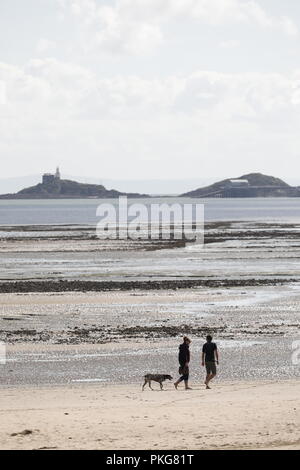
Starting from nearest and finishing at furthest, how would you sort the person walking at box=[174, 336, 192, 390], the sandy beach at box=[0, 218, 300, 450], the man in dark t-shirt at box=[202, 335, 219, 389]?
the sandy beach at box=[0, 218, 300, 450] → the person walking at box=[174, 336, 192, 390] → the man in dark t-shirt at box=[202, 335, 219, 389]

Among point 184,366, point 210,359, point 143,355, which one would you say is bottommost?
Result: point 143,355

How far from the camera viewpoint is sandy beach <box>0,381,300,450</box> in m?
18.6

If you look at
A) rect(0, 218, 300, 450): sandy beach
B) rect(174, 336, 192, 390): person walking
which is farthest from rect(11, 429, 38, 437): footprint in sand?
rect(174, 336, 192, 390): person walking

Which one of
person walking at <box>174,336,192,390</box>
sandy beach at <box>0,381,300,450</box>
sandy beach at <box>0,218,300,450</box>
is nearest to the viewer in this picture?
sandy beach at <box>0,381,300,450</box>

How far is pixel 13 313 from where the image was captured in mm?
42875

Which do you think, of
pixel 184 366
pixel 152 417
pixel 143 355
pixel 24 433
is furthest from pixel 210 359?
pixel 24 433

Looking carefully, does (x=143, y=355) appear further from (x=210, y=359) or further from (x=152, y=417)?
(x=152, y=417)

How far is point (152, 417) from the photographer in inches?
836

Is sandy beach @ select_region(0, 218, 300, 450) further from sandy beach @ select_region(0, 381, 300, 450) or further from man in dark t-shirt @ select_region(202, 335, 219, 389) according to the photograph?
man in dark t-shirt @ select_region(202, 335, 219, 389)

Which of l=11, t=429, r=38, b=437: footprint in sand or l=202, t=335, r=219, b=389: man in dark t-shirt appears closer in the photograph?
l=11, t=429, r=38, b=437: footprint in sand

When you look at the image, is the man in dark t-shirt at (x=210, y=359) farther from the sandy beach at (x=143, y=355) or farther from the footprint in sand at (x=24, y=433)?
the footprint in sand at (x=24, y=433)
